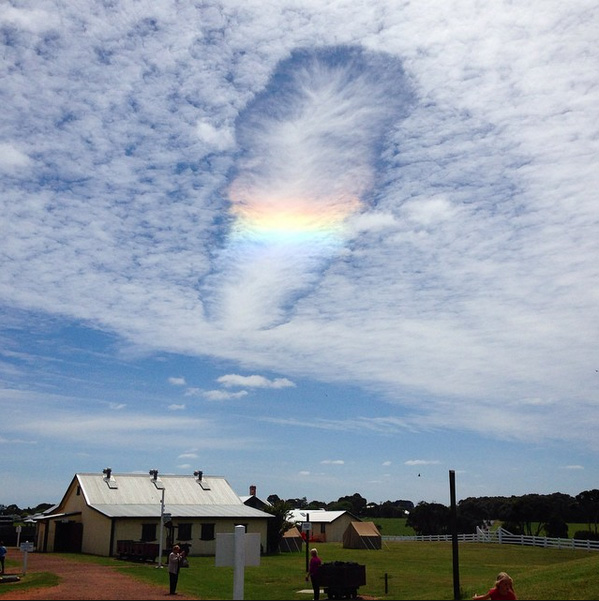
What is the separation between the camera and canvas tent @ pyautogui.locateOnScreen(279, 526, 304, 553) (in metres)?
61.3

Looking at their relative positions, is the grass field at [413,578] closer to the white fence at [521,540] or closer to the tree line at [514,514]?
the white fence at [521,540]

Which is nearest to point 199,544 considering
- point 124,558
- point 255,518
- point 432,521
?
point 255,518

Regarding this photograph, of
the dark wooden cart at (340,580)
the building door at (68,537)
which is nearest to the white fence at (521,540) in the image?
the dark wooden cart at (340,580)

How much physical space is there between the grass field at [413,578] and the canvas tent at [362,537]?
616 inches

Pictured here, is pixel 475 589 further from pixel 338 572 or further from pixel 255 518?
pixel 255 518

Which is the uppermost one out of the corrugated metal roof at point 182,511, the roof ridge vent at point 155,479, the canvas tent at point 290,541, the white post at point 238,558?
the roof ridge vent at point 155,479

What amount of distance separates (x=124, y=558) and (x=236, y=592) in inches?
1416

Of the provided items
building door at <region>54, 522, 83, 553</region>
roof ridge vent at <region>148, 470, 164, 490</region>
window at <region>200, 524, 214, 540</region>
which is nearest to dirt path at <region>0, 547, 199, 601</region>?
window at <region>200, 524, 214, 540</region>

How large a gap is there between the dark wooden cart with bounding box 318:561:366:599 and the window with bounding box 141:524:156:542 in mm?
26419

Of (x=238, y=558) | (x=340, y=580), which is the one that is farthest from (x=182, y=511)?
(x=238, y=558)

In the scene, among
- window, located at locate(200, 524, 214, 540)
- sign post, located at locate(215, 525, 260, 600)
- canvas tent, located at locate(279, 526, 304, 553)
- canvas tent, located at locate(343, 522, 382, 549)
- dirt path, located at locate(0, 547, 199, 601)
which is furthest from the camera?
canvas tent, located at locate(343, 522, 382, 549)

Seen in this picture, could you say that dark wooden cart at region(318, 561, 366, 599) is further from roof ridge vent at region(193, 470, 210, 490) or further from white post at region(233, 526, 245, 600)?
roof ridge vent at region(193, 470, 210, 490)

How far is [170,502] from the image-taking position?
180 ft

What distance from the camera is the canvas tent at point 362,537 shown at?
63.3m
